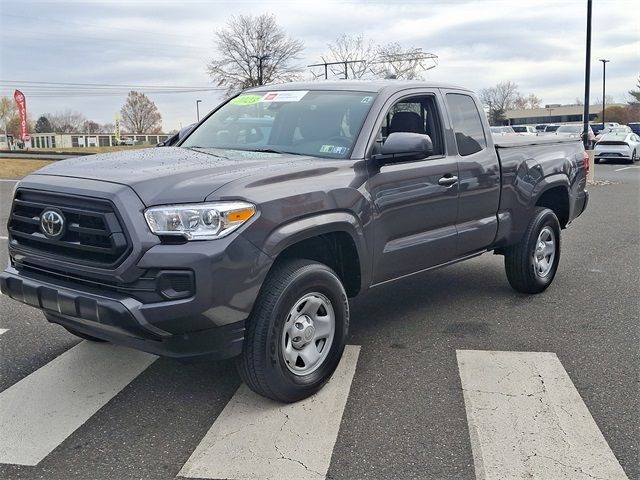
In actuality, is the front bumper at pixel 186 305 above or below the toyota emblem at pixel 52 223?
below

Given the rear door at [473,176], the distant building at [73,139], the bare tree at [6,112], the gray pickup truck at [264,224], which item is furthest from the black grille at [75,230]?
the bare tree at [6,112]

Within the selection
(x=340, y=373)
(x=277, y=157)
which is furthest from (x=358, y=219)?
(x=340, y=373)

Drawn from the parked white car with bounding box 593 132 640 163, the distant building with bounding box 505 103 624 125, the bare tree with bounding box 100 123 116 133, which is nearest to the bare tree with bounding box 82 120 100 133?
the bare tree with bounding box 100 123 116 133

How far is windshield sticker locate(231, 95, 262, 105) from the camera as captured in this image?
17.2 feet

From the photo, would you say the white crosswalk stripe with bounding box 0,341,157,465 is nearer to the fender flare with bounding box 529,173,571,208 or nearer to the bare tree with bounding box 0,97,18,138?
the fender flare with bounding box 529,173,571,208

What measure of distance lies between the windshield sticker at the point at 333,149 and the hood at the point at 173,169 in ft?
0.69

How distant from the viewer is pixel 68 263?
11.7 feet

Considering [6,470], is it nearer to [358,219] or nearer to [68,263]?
[68,263]

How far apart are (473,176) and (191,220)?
9.05ft

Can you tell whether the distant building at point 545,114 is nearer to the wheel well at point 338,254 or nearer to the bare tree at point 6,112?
the bare tree at point 6,112

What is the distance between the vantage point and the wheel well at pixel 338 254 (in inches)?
162

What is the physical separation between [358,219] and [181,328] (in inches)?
54.8

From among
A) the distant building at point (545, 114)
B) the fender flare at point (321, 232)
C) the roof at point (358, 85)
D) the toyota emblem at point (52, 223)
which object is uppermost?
the distant building at point (545, 114)

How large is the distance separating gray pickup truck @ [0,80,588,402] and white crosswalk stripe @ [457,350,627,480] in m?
0.90
